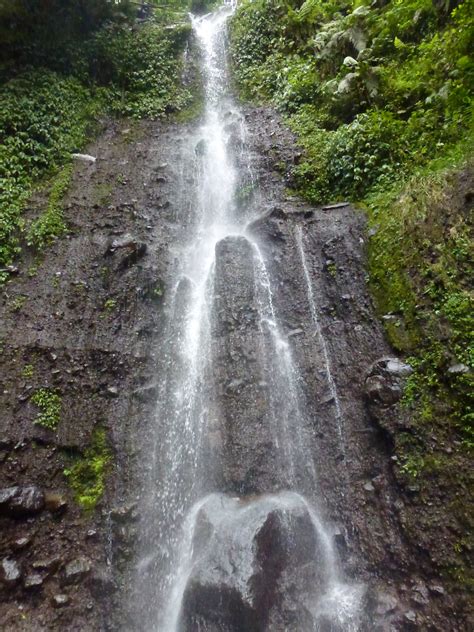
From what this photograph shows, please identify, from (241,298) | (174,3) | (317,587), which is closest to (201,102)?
(174,3)

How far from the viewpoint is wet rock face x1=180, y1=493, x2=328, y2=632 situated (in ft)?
15.5

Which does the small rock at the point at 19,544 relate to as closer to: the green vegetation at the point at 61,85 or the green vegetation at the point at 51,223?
the green vegetation at the point at 61,85

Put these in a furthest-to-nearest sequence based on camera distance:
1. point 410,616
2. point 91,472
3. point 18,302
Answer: point 18,302 → point 91,472 → point 410,616

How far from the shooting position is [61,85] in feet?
38.8

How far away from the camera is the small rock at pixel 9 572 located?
5102 mm

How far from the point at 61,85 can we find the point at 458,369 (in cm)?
1266

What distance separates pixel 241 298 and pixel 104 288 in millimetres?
2681

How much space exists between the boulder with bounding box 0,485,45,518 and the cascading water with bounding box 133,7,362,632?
4.92 ft

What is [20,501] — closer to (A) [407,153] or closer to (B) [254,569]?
(B) [254,569]

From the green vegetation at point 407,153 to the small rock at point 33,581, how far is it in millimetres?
4996

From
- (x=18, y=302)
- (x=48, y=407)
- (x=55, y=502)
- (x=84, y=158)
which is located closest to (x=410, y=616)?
(x=55, y=502)

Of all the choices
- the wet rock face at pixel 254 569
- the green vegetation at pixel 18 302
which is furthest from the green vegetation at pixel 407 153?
the green vegetation at pixel 18 302

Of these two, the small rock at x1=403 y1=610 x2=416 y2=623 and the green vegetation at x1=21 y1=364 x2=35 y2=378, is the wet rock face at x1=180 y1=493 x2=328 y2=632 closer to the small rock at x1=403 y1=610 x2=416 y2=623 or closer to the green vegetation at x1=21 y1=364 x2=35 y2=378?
the small rock at x1=403 y1=610 x2=416 y2=623

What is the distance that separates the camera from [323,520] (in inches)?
223
